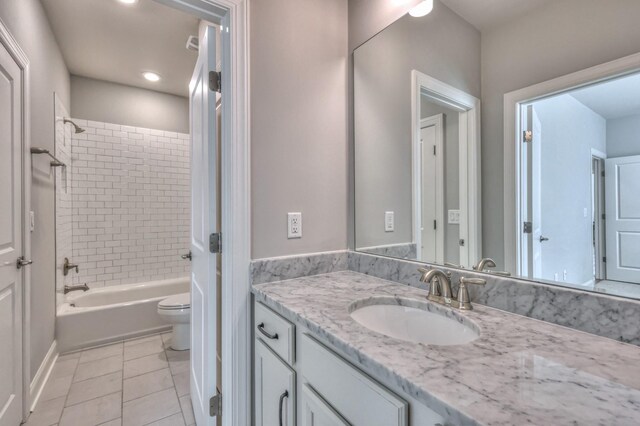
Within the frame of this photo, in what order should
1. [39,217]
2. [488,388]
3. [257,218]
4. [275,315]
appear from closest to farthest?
[488,388], [275,315], [257,218], [39,217]

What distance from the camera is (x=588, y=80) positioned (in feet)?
2.67

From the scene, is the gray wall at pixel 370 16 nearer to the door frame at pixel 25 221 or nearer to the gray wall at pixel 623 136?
the gray wall at pixel 623 136

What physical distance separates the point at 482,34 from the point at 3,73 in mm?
A: 2173

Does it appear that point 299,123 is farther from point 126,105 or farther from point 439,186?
point 126,105

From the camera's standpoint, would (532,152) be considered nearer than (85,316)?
Yes

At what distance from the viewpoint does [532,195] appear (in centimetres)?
94

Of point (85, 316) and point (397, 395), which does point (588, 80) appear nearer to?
point (397, 395)

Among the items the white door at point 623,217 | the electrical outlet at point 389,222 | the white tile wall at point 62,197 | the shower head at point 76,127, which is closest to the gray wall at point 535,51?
the white door at point 623,217

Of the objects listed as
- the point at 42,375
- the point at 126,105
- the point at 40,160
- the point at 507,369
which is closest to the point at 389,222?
the point at 507,369

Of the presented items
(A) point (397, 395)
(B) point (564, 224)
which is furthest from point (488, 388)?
(B) point (564, 224)

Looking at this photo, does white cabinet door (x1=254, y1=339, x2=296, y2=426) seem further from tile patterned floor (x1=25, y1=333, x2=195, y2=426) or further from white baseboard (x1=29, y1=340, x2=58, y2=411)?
white baseboard (x1=29, y1=340, x2=58, y2=411)

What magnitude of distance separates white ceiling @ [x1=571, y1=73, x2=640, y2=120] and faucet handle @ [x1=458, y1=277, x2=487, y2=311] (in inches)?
21.8

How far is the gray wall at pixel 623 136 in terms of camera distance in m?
0.73

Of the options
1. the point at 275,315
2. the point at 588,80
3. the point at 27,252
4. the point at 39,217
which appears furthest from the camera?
the point at 39,217
